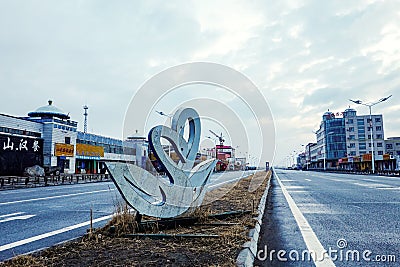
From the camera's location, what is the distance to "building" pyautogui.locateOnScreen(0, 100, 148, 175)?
38156mm

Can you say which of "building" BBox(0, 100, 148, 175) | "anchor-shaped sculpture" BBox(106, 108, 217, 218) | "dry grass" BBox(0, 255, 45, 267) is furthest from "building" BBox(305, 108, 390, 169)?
"dry grass" BBox(0, 255, 45, 267)

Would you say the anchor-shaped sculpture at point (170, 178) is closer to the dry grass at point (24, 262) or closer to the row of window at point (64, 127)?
the dry grass at point (24, 262)

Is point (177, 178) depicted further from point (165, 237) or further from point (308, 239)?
point (308, 239)

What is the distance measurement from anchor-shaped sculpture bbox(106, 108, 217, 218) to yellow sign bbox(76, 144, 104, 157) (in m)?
48.6

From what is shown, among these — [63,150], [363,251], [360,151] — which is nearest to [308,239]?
[363,251]

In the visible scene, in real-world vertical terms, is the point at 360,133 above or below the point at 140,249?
above

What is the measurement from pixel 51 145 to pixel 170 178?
140 ft

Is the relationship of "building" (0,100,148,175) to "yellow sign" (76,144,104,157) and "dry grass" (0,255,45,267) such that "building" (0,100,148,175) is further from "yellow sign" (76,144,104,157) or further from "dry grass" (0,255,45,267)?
"dry grass" (0,255,45,267)

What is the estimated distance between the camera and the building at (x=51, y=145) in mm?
38156

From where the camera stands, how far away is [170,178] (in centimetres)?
726

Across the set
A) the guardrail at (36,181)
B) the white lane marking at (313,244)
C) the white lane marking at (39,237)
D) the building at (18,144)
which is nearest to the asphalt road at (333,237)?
the white lane marking at (313,244)

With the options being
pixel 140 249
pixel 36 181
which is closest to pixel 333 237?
pixel 140 249

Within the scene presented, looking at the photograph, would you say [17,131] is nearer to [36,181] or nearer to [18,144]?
[18,144]

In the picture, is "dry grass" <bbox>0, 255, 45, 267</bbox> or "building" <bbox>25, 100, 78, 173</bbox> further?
"building" <bbox>25, 100, 78, 173</bbox>
